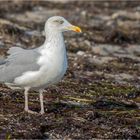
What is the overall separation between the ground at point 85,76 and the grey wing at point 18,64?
454 millimetres

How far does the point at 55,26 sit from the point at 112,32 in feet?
26.2

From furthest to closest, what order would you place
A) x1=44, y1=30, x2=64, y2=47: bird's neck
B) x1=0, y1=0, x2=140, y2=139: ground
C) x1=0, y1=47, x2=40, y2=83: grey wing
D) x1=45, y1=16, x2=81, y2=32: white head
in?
1. x1=45, y1=16, x2=81, y2=32: white head
2. x1=44, y1=30, x2=64, y2=47: bird's neck
3. x1=0, y1=47, x2=40, y2=83: grey wing
4. x1=0, y1=0, x2=140, y2=139: ground

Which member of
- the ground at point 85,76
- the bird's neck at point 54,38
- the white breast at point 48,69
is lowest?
the ground at point 85,76

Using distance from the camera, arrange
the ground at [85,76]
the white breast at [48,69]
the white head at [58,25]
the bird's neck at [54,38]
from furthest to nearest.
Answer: the white head at [58,25] → the bird's neck at [54,38] → the white breast at [48,69] → the ground at [85,76]

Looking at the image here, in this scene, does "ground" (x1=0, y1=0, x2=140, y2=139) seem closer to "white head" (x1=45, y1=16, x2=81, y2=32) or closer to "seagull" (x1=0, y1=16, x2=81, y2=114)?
"seagull" (x1=0, y1=16, x2=81, y2=114)

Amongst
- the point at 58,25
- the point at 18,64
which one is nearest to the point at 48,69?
the point at 18,64

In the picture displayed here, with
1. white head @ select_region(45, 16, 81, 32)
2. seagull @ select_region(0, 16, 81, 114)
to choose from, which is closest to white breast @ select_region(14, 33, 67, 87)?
seagull @ select_region(0, 16, 81, 114)

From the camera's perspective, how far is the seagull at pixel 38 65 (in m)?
8.76

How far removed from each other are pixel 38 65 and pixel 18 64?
291 millimetres

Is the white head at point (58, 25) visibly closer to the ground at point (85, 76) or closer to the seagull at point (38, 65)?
the seagull at point (38, 65)

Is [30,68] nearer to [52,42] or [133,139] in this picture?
[52,42]

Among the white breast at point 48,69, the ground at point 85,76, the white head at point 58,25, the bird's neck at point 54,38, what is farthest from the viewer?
the white head at point 58,25

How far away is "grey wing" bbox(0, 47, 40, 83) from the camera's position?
889 centimetres

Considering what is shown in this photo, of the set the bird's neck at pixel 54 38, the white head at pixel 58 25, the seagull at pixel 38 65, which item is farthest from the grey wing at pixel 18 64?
the white head at pixel 58 25
